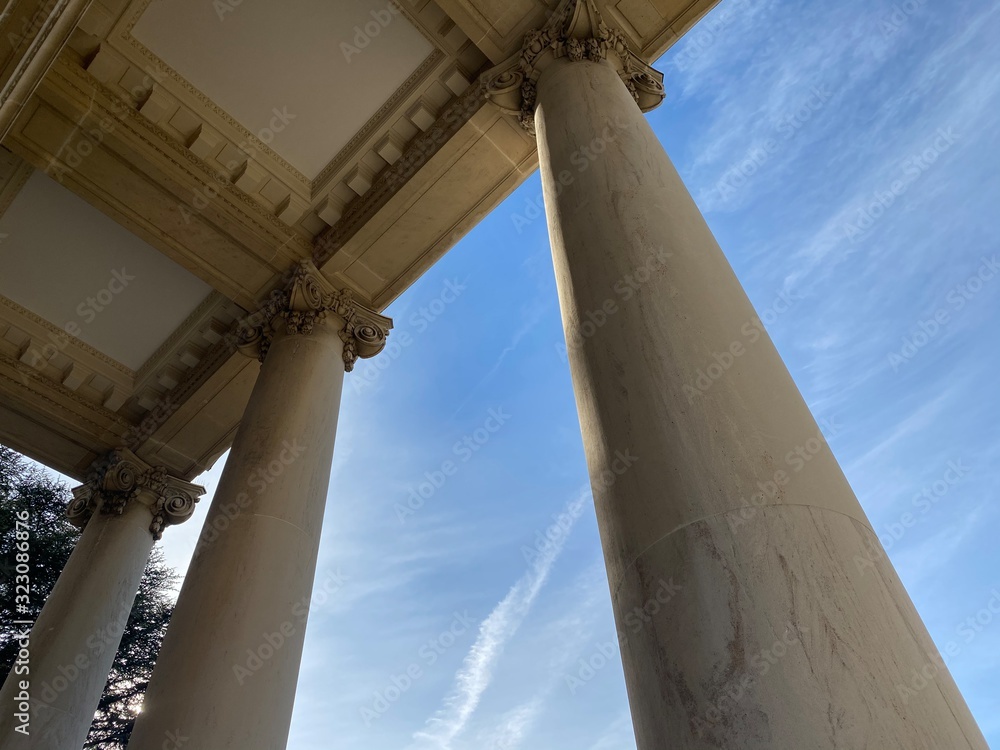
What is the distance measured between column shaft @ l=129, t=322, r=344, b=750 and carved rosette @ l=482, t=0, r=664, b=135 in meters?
16.7

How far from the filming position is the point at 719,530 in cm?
1126

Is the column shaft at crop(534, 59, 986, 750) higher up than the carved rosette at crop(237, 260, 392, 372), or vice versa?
the carved rosette at crop(237, 260, 392, 372)

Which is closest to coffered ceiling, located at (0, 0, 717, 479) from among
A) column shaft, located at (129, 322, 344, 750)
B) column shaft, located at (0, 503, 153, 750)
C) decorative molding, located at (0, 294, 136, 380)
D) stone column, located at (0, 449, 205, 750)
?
decorative molding, located at (0, 294, 136, 380)

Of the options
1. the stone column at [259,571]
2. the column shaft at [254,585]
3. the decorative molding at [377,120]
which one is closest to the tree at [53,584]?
the stone column at [259,571]

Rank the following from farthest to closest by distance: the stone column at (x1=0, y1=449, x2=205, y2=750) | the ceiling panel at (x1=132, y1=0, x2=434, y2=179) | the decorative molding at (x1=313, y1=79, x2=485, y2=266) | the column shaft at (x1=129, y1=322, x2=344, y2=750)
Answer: the stone column at (x1=0, y1=449, x2=205, y2=750), the decorative molding at (x1=313, y1=79, x2=485, y2=266), the ceiling panel at (x1=132, y1=0, x2=434, y2=179), the column shaft at (x1=129, y1=322, x2=344, y2=750)

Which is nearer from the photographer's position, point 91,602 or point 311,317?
point 311,317

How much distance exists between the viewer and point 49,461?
55188 millimetres

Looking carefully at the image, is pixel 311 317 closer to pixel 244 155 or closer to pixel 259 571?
pixel 244 155

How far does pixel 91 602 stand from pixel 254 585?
85.6 feet

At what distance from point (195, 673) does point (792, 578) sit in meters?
21.4

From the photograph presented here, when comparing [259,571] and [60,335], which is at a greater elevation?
[60,335]

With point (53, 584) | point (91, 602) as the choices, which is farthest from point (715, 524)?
point (53, 584)

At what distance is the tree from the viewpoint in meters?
76.9

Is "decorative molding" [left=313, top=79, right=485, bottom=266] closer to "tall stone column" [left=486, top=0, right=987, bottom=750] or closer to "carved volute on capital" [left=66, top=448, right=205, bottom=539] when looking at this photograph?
"tall stone column" [left=486, top=0, right=987, bottom=750]
